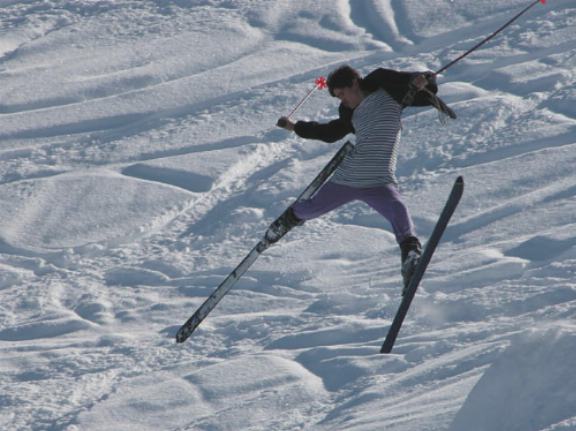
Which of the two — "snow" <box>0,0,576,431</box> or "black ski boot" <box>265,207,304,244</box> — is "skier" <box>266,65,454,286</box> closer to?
"black ski boot" <box>265,207,304,244</box>

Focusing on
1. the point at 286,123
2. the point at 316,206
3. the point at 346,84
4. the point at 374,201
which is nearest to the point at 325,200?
the point at 316,206

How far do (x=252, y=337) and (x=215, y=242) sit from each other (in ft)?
5.76

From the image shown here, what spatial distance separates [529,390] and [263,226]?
539 cm

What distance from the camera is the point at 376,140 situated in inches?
273

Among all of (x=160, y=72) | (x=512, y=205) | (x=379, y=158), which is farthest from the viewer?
(x=160, y=72)

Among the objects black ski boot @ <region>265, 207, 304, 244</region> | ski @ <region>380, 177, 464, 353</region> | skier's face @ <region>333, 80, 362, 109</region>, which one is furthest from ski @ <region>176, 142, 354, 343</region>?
ski @ <region>380, 177, 464, 353</region>

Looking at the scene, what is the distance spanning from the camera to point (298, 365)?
10.1 meters

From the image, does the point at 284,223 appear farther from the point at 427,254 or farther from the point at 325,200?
the point at 427,254

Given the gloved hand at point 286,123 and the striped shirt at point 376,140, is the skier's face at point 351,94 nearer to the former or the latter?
the striped shirt at point 376,140

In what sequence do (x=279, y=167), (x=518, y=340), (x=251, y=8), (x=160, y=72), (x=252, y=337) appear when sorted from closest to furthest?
(x=518, y=340)
(x=252, y=337)
(x=279, y=167)
(x=160, y=72)
(x=251, y=8)

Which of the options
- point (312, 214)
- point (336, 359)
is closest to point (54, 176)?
point (336, 359)

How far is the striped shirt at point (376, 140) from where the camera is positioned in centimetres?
692

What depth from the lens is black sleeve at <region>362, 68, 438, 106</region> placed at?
688 centimetres

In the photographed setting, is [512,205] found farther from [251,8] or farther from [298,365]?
[251,8]
